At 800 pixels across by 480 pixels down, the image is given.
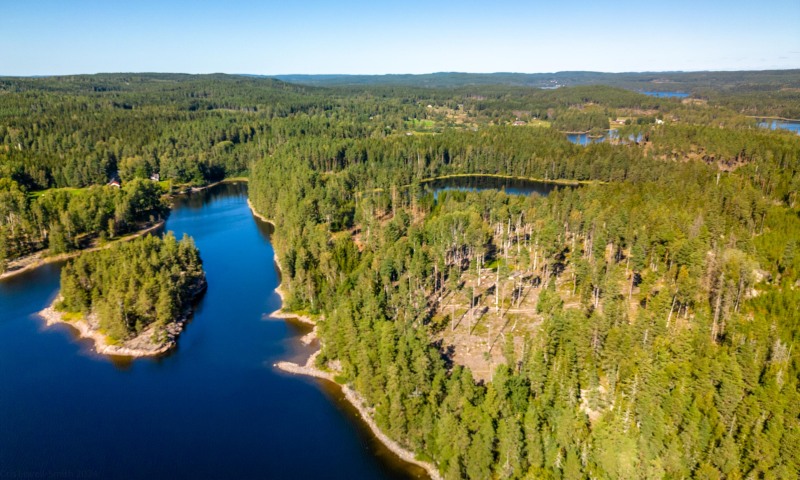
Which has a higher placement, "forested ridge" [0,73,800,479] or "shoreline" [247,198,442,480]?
"forested ridge" [0,73,800,479]

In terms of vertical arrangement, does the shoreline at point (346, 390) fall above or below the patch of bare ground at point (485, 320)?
below

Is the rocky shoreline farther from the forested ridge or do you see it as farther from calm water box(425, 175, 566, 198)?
calm water box(425, 175, 566, 198)

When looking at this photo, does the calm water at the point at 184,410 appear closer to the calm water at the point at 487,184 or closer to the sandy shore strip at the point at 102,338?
the sandy shore strip at the point at 102,338

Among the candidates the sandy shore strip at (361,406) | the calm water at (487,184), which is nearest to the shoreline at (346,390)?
the sandy shore strip at (361,406)

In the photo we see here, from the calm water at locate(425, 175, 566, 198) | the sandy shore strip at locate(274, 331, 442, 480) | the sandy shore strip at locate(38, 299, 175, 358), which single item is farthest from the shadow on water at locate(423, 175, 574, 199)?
the sandy shore strip at locate(38, 299, 175, 358)

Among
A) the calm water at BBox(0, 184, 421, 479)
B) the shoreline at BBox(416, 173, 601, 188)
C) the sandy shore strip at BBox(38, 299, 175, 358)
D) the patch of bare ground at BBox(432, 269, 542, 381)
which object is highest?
the shoreline at BBox(416, 173, 601, 188)
